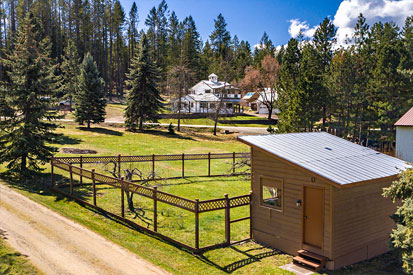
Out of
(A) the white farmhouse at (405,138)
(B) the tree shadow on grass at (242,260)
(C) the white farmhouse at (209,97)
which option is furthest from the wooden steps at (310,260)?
(C) the white farmhouse at (209,97)

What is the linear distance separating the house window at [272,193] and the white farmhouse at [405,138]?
58.9 feet

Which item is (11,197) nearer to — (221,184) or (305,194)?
(221,184)

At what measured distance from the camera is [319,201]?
9.90 m

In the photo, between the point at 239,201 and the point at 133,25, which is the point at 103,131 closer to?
the point at 239,201

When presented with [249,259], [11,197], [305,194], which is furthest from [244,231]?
[11,197]

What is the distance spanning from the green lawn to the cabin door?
7578 millimetres

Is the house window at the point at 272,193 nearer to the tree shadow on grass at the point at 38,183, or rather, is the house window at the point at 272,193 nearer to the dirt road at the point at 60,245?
the dirt road at the point at 60,245

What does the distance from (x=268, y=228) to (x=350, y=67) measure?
31090 millimetres

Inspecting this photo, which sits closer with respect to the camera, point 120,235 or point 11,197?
point 120,235

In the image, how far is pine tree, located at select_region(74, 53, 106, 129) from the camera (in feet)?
127

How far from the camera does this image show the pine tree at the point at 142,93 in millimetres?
40656

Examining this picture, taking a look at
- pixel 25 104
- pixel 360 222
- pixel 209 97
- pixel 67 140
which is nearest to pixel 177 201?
pixel 360 222

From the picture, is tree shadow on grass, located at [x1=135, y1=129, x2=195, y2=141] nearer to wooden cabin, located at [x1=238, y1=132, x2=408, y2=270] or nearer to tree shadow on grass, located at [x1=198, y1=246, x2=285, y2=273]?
wooden cabin, located at [x1=238, y1=132, x2=408, y2=270]

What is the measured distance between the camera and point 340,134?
38875 millimetres
